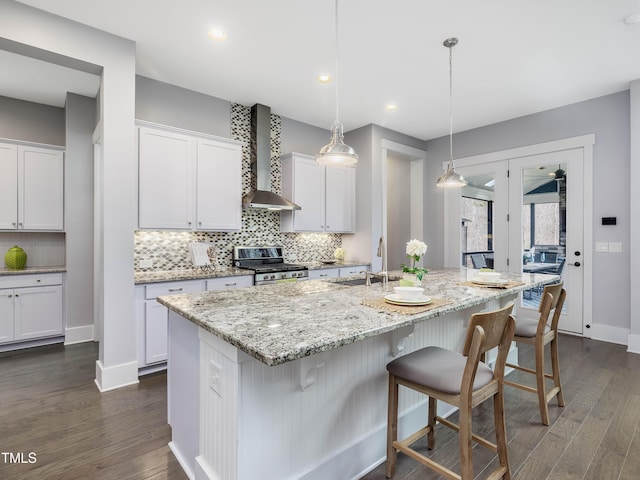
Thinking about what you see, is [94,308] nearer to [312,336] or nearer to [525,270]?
[312,336]

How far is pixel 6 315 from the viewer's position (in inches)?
140

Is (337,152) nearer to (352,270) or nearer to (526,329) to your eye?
(526,329)

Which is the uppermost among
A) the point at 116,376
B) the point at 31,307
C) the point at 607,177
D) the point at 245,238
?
the point at 607,177

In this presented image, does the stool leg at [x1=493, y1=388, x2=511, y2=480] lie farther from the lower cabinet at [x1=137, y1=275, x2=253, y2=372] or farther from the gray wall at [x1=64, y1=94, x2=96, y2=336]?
the gray wall at [x1=64, y1=94, x2=96, y2=336]

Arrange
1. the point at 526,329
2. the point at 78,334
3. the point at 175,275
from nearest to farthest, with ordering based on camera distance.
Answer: the point at 526,329
the point at 175,275
the point at 78,334

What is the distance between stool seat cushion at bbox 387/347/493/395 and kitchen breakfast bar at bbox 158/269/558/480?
8.6 inches

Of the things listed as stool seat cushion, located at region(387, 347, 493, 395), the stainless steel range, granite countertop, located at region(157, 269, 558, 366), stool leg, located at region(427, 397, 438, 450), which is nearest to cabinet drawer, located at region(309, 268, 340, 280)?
the stainless steel range

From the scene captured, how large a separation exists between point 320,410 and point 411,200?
16.7 ft

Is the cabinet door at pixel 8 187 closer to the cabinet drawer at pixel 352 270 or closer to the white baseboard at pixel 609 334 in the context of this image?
the cabinet drawer at pixel 352 270

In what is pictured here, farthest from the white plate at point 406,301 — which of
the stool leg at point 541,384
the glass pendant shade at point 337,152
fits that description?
the stool leg at point 541,384

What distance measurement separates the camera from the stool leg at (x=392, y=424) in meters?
1.68

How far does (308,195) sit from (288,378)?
347 cm

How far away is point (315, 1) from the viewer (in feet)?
7.98

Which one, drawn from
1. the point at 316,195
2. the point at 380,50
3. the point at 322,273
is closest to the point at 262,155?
the point at 316,195
